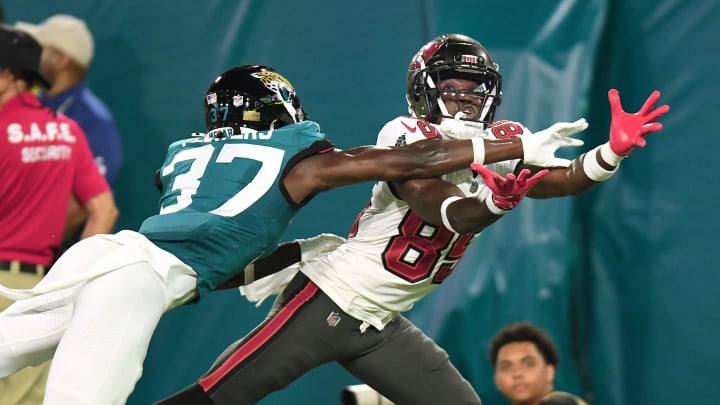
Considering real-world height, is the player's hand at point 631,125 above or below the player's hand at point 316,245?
above

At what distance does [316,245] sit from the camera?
136 inches

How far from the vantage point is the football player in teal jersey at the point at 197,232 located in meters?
2.68

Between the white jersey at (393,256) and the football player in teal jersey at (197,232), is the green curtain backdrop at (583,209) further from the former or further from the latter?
the football player in teal jersey at (197,232)

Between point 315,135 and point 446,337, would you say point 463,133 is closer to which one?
point 315,135

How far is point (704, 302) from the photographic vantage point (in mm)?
4480

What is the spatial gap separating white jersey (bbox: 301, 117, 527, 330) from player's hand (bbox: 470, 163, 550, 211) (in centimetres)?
45

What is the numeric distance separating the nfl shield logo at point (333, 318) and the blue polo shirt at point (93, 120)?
2617 mm

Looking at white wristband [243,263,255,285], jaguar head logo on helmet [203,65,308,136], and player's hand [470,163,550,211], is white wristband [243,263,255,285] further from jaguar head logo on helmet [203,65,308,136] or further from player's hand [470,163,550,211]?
player's hand [470,163,550,211]

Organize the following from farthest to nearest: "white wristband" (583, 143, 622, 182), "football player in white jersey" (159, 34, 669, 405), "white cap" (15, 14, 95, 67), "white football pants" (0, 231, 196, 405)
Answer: "white cap" (15, 14, 95, 67), "football player in white jersey" (159, 34, 669, 405), "white wristband" (583, 143, 622, 182), "white football pants" (0, 231, 196, 405)

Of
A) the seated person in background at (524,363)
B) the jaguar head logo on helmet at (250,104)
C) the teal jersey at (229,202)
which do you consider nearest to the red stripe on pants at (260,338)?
the teal jersey at (229,202)

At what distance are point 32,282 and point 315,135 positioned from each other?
6.14ft

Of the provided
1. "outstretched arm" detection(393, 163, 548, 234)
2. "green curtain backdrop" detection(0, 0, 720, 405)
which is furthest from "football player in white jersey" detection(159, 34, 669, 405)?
"green curtain backdrop" detection(0, 0, 720, 405)

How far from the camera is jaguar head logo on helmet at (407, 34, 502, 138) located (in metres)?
3.29

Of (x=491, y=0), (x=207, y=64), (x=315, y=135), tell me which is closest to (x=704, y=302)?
(x=491, y=0)
